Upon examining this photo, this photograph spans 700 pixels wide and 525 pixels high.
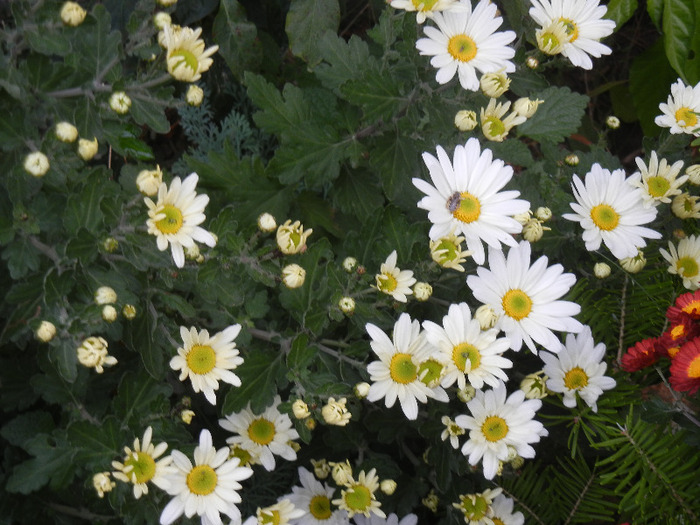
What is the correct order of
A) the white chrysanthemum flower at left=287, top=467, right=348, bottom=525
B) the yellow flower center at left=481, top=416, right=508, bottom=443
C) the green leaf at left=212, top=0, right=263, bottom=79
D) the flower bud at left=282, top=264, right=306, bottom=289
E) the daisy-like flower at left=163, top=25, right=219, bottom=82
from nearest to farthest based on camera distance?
the daisy-like flower at left=163, top=25, right=219, bottom=82, the flower bud at left=282, top=264, right=306, bottom=289, the yellow flower center at left=481, top=416, right=508, bottom=443, the white chrysanthemum flower at left=287, top=467, right=348, bottom=525, the green leaf at left=212, top=0, right=263, bottom=79

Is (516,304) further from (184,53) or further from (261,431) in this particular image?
(184,53)

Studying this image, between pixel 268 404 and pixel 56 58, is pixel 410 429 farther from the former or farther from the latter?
pixel 56 58

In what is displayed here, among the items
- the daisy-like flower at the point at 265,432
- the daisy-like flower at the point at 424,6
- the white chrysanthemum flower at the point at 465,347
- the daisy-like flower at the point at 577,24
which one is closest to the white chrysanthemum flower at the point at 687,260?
the daisy-like flower at the point at 577,24

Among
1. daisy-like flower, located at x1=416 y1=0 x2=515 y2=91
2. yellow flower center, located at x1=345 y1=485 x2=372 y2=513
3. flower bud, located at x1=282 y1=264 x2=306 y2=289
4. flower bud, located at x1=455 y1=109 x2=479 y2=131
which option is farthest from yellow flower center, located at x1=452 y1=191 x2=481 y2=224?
yellow flower center, located at x1=345 y1=485 x2=372 y2=513

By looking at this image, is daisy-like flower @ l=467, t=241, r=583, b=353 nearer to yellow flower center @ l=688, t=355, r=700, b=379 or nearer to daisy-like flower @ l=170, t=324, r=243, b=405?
yellow flower center @ l=688, t=355, r=700, b=379

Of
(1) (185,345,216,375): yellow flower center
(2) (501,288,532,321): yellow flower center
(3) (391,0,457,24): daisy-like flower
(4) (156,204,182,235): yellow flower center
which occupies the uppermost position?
(3) (391,0,457,24): daisy-like flower

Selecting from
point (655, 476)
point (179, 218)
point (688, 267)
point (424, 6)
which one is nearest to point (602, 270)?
point (688, 267)

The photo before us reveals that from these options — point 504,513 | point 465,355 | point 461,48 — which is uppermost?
point 461,48
